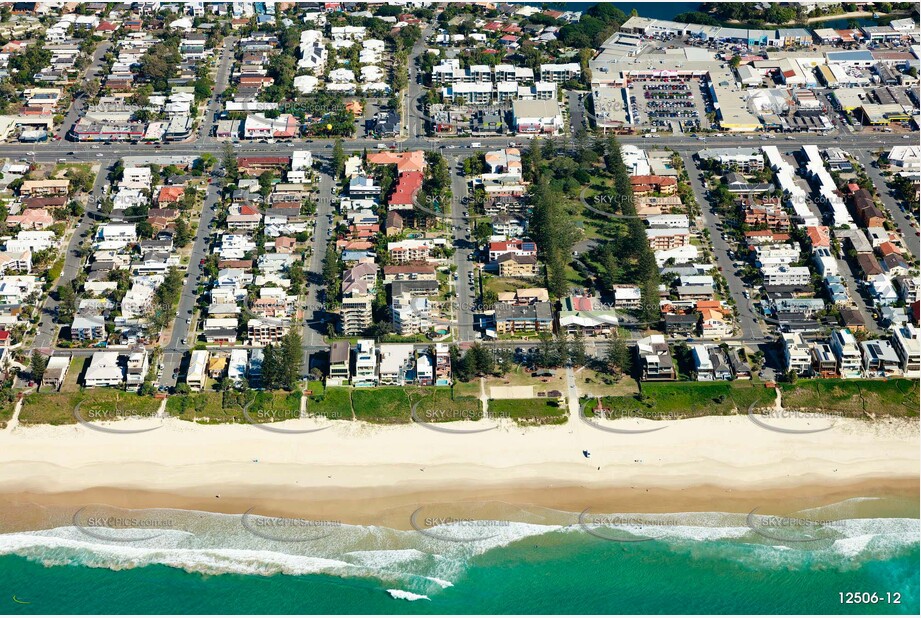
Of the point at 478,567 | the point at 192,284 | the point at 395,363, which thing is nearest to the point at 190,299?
the point at 192,284

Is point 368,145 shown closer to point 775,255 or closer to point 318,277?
point 318,277

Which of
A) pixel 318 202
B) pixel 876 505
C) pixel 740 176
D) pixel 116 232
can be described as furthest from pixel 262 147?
pixel 876 505

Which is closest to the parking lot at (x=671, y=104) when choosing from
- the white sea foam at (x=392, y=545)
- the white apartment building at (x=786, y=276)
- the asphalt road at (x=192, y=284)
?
the white apartment building at (x=786, y=276)

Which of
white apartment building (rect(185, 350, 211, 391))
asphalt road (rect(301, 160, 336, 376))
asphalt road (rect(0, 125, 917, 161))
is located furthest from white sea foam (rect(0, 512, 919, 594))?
asphalt road (rect(0, 125, 917, 161))

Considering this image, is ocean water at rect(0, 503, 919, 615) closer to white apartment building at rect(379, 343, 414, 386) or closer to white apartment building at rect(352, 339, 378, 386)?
white apartment building at rect(352, 339, 378, 386)

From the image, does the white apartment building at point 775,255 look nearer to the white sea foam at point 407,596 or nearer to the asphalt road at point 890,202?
the asphalt road at point 890,202

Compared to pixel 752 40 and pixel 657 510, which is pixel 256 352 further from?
pixel 752 40
